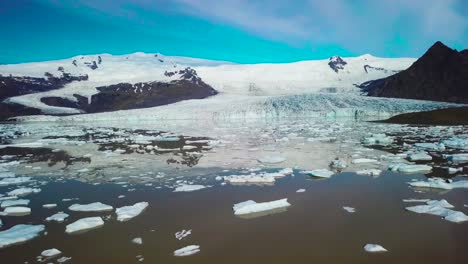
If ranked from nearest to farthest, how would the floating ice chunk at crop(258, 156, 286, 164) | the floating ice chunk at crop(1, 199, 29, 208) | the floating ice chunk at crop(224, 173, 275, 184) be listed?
the floating ice chunk at crop(1, 199, 29, 208)
the floating ice chunk at crop(224, 173, 275, 184)
the floating ice chunk at crop(258, 156, 286, 164)

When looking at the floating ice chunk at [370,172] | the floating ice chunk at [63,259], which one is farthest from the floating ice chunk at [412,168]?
the floating ice chunk at [63,259]

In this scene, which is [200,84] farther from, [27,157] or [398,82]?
[27,157]

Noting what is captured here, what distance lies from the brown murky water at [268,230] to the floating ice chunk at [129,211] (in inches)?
6.2

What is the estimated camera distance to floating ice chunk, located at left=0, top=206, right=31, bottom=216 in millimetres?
6230

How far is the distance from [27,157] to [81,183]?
22.5 ft

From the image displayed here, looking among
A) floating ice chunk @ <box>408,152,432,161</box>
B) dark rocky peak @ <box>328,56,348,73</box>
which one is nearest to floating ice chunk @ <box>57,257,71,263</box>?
floating ice chunk @ <box>408,152,432,161</box>

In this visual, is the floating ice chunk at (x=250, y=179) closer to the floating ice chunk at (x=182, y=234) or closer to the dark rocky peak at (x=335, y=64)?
the floating ice chunk at (x=182, y=234)

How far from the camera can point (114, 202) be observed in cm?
686

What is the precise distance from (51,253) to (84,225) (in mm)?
1015

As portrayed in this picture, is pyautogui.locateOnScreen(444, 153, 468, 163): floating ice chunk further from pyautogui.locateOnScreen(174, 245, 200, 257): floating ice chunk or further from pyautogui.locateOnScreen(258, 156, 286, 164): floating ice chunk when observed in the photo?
pyautogui.locateOnScreen(174, 245, 200, 257): floating ice chunk

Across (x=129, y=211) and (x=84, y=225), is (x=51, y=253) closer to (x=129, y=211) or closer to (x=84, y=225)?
(x=84, y=225)

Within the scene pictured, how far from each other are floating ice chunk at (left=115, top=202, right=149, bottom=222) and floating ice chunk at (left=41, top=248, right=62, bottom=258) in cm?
132

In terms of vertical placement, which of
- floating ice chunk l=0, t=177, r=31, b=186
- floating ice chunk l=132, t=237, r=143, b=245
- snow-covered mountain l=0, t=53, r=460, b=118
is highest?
snow-covered mountain l=0, t=53, r=460, b=118

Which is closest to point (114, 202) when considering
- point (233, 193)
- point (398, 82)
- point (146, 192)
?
point (146, 192)
